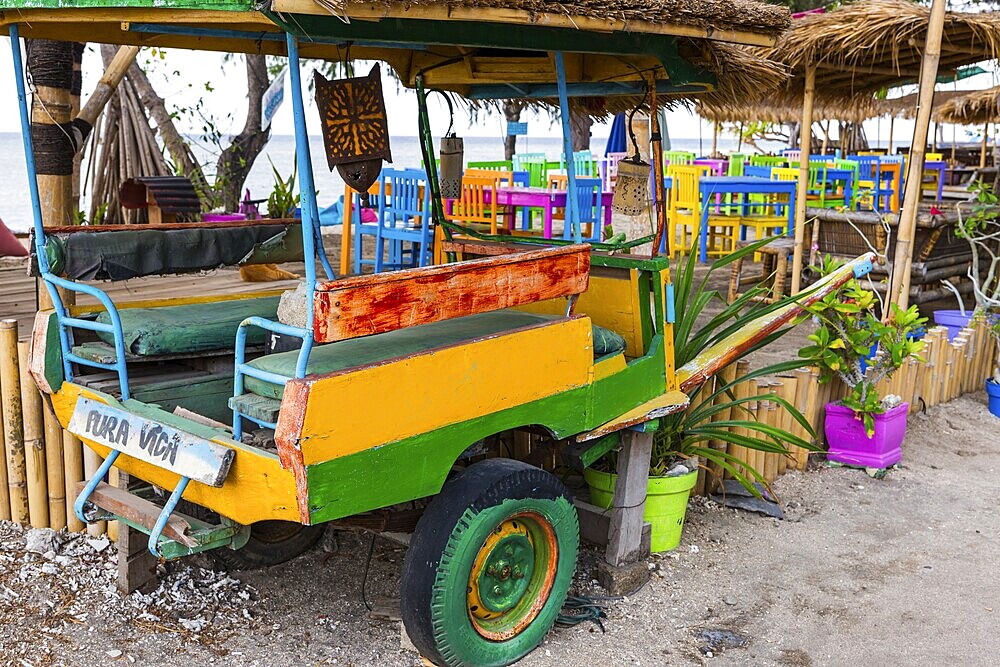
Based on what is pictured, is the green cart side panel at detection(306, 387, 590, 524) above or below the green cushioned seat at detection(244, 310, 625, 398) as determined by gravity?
below

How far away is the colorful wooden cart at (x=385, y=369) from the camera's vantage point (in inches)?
106

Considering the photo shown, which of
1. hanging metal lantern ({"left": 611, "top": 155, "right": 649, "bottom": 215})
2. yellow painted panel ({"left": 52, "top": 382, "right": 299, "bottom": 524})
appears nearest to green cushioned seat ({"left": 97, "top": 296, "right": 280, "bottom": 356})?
yellow painted panel ({"left": 52, "top": 382, "right": 299, "bottom": 524})

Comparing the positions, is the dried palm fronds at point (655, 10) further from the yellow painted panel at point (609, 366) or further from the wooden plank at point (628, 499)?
the wooden plank at point (628, 499)

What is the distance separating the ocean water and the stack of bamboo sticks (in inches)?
191

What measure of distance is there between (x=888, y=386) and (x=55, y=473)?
438 cm

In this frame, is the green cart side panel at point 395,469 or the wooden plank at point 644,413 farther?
the wooden plank at point 644,413

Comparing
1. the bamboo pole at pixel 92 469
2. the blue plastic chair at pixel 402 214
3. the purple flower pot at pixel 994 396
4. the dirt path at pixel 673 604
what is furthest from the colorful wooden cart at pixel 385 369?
the blue plastic chair at pixel 402 214

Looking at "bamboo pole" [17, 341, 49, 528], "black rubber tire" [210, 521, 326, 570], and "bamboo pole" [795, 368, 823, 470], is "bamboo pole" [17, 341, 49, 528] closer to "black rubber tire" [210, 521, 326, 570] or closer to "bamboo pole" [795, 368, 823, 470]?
"black rubber tire" [210, 521, 326, 570]

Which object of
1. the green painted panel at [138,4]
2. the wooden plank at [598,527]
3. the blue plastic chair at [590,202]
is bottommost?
the wooden plank at [598,527]

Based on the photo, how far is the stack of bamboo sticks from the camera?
396 cm

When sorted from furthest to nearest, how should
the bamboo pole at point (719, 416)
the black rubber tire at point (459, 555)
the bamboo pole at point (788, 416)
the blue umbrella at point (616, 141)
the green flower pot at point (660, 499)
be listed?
the blue umbrella at point (616, 141) < the bamboo pole at point (788, 416) < the bamboo pole at point (719, 416) < the green flower pot at point (660, 499) < the black rubber tire at point (459, 555)

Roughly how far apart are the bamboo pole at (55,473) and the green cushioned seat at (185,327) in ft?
2.11

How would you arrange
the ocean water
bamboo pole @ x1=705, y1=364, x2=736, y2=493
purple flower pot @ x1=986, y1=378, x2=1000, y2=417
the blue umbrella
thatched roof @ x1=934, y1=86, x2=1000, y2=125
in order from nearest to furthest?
1. bamboo pole @ x1=705, y1=364, x2=736, y2=493
2. purple flower pot @ x1=986, y1=378, x2=1000, y2=417
3. the blue umbrella
4. thatched roof @ x1=934, y1=86, x2=1000, y2=125
5. the ocean water

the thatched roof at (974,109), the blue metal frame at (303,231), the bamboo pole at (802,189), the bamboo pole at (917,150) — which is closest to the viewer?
the blue metal frame at (303,231)
